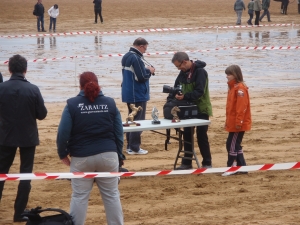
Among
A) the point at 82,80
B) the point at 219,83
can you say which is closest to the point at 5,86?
the point at 82,80

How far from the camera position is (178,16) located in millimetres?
41562

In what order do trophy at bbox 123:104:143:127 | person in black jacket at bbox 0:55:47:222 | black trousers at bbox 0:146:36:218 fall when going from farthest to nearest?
trophy at bbox 123:104:143:127 < black trousers at bbox 0:146:36:218 < person in black jacket at bbox 0:55:47:222

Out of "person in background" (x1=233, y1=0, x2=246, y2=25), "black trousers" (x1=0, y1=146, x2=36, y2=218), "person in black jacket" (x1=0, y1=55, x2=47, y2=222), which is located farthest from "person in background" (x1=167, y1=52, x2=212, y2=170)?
"person in background" (x1=233, y1=0, x2=246, y2=25)

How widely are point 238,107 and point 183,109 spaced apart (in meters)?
0.88

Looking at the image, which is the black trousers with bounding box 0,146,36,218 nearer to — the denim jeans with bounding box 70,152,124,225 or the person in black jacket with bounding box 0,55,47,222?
the person in black jacket with bounding box 0,55,47,222

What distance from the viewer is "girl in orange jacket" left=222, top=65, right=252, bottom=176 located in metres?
9.28

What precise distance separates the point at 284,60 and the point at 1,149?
53.7 feet

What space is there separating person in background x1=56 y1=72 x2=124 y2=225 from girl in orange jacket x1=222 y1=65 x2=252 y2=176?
9.82ft

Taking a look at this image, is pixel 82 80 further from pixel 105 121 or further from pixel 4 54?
pixel 4 54

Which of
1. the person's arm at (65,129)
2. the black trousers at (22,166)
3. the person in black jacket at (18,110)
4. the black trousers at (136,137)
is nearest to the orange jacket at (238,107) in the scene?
the black trousers at (136,137)

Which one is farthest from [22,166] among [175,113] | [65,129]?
[175,113]

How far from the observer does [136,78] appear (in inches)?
424

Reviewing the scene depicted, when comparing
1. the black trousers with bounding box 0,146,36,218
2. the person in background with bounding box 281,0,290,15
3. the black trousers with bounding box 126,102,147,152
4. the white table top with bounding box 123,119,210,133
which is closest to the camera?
the black trousers with bounding box 0,146,36,218

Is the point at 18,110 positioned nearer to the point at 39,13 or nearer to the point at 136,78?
the point at 136,78
